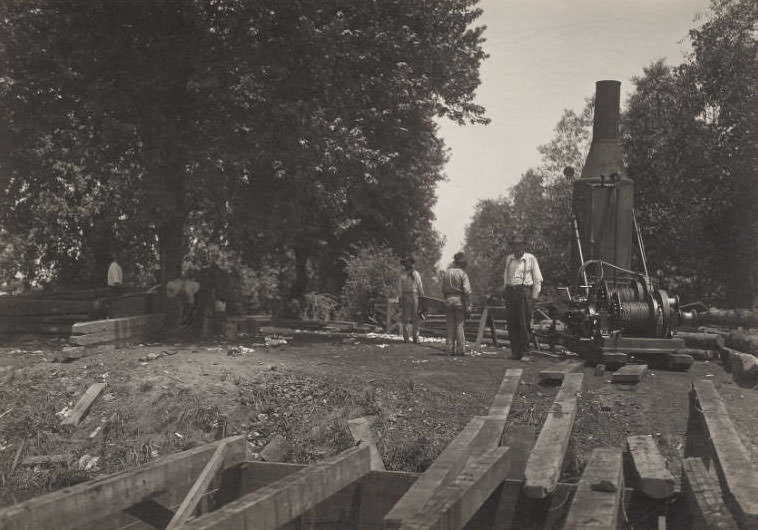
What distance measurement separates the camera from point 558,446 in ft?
17.2

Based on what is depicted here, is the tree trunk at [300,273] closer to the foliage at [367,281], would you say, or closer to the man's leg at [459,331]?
the foliage at [367,281]

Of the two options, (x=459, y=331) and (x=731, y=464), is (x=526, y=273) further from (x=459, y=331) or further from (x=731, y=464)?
(x=731, y=464)

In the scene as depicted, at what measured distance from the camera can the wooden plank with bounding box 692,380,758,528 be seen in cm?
366

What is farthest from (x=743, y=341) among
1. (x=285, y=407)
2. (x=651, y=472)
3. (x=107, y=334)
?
(x=107, y=334)

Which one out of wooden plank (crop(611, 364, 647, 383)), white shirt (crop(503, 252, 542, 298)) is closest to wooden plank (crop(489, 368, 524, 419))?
wooden plank (crop(611, 364, 647, 383))

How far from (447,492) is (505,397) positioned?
12.2ft

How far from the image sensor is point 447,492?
3854mm

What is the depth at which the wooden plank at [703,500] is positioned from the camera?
380cm

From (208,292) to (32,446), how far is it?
9790 mm

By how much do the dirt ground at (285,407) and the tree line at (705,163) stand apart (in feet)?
56.3

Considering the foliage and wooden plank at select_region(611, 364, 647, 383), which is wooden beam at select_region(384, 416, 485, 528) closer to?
wooden plank at select_region(611, 364, 647, 383)

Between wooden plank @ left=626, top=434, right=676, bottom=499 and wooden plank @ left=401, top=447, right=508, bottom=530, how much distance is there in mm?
782

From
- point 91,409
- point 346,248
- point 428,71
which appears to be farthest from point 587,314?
point 346,248

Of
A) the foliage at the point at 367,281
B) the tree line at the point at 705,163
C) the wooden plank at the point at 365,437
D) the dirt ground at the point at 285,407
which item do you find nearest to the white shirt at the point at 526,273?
the dirt ground at the point at 285,407
